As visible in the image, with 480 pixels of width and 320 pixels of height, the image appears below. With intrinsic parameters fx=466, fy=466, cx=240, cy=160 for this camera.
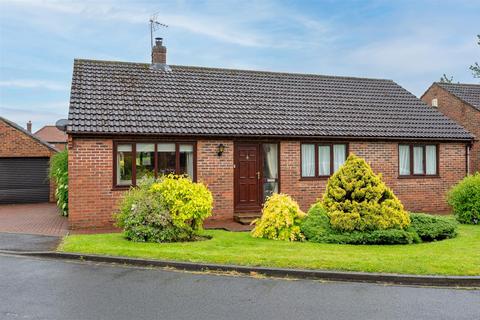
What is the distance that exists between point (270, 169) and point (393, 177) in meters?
4.66

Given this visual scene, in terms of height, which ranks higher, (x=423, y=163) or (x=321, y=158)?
(x=321, y=158)

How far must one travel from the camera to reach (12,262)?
28.9ft

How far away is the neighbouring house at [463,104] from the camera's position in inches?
975

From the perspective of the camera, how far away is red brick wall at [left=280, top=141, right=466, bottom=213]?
15570 millimetres

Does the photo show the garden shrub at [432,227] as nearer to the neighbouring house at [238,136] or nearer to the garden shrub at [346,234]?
the garden shrub at [346,234]

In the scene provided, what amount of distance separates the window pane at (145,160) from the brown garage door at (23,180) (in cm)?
1023

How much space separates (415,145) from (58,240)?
1274 cm

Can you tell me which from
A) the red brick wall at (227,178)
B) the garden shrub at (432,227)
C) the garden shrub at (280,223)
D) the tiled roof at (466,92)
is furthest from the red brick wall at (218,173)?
the tiled roof at (466,92)

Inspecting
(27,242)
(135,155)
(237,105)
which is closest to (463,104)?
(237,105)

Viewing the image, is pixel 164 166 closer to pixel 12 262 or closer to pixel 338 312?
pixel 12 262

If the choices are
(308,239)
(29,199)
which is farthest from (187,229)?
(29,199)

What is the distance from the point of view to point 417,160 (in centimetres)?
1731

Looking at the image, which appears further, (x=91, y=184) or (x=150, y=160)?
(x=150, y=160)

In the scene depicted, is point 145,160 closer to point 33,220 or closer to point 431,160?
point 33,220
